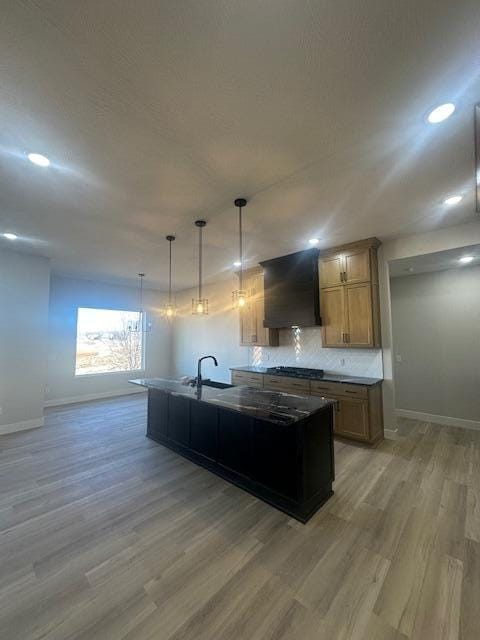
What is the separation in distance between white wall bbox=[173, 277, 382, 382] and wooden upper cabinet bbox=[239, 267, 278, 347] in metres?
0.28

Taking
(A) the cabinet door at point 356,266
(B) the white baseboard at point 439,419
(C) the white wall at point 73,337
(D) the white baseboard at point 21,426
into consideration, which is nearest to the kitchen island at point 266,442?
(A) the cabinet door at point 356,266

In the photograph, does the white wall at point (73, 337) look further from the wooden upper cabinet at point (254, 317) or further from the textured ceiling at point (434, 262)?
the textured ceiling at point (434, 262)

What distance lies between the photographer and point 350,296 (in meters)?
4.00

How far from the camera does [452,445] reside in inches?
139

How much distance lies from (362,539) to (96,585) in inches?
73.1

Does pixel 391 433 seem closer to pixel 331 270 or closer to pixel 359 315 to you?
pixel 359 315

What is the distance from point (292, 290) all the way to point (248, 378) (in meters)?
1.83

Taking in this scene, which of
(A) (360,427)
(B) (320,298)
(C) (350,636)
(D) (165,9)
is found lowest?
(C) (350,636)

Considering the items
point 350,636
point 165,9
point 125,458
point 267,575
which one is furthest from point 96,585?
point 165,9

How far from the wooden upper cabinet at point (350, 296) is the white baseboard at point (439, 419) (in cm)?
190

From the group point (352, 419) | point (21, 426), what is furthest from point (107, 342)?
point (352, 419)

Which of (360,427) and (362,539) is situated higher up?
(360,427)

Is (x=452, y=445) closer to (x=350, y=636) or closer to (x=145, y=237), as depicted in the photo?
(x=350, y=636)

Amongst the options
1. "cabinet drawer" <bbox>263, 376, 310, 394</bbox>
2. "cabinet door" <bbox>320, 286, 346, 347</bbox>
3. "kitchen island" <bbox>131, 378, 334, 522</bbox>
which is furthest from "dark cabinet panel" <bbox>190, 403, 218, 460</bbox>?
"cabinet door" <bbox>320, 286, 346, 347</bbox>
